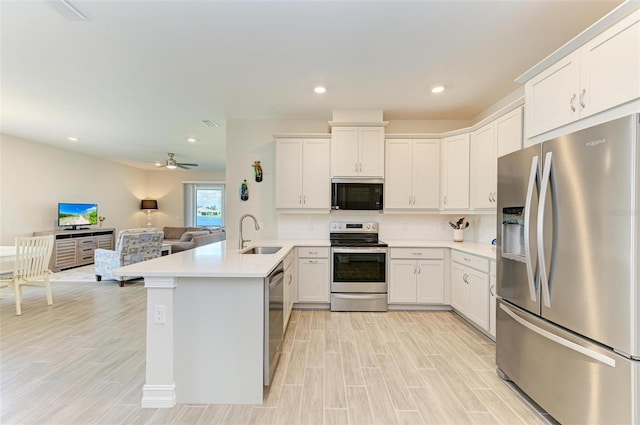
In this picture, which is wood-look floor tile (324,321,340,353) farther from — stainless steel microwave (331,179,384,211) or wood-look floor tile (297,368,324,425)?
stainless steel microwave (331,179,384,211)

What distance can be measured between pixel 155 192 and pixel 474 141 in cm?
984

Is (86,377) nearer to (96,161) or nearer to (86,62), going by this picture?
(86,62)

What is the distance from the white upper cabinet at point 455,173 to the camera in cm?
359

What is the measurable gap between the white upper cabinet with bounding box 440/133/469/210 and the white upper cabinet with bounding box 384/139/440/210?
9 centimetres

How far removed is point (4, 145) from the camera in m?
5.39

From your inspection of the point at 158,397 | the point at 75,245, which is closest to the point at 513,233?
the point at 158,397

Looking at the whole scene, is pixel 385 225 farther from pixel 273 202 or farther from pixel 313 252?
pixel 273 202

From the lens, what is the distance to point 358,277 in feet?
12.1

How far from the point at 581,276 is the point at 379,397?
148 cm

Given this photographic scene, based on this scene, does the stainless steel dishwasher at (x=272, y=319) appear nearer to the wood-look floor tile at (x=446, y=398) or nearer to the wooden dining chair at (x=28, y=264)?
the wood-look floor tile at (x=446, y=398)

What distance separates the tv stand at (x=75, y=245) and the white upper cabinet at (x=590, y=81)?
27.6ft

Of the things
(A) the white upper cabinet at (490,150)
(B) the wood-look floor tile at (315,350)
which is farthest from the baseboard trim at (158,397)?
(A) the white upper cabinet at (490,150)

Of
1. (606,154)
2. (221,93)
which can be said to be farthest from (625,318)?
(221,93)

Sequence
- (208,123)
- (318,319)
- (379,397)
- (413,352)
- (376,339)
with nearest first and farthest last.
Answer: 1. (379,397)
2. (413,352)
3. (376,339)
4. (318,319)
5. (208,123)
